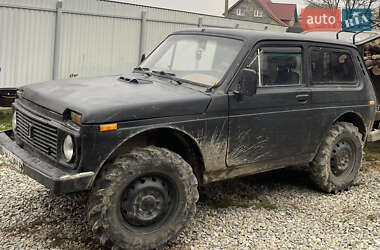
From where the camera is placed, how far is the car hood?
3.65 m

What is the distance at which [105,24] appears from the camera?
12000 mm

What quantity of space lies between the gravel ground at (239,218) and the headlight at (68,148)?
2.78ft

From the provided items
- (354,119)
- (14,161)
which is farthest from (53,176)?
(354,119)

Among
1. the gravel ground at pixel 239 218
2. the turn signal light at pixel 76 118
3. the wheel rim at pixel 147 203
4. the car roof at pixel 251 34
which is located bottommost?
the gravel ground at pixel 239 218

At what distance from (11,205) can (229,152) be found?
2.45 m

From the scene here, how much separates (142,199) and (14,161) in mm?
1285

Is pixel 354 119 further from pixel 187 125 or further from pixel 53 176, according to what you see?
pixel 53 176

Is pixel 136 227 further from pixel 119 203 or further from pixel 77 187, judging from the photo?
pixel 77 187

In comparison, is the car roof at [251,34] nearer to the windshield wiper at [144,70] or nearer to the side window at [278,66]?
the side window at [278,66]

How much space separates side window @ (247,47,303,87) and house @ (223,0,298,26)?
51446 mm

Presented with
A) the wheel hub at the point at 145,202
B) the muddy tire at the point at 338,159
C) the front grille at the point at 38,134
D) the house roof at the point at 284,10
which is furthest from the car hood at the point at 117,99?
the house roof at the point at 284,10

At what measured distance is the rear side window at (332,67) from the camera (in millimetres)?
5387

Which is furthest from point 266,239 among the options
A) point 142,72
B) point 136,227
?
point 142,72

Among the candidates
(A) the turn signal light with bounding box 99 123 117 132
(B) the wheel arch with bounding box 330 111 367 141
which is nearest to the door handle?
(B) the wheel arch with bounding box 330 111 367 141
